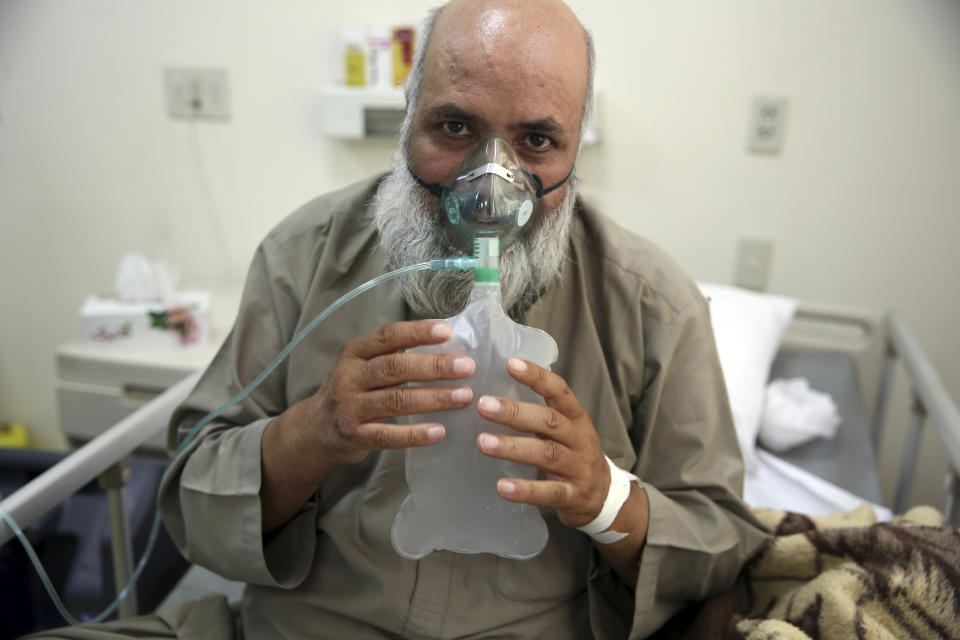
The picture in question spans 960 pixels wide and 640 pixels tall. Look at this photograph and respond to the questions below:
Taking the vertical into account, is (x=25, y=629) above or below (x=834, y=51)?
Result: below

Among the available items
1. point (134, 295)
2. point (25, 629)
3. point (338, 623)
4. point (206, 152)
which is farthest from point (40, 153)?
point (338, 623)

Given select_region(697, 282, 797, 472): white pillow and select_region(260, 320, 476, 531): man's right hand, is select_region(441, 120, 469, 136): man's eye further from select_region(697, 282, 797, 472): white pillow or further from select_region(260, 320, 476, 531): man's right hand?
select_region(697, 282, 797, 472): white pillow

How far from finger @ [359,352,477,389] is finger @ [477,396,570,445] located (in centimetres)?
4

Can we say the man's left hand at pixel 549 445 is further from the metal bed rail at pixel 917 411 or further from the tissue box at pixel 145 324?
the tissue box at pixel 145 324

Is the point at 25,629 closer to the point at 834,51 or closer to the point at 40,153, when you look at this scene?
the point at 40,153

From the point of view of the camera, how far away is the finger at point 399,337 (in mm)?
831

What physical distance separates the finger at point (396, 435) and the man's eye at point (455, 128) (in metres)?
0.44

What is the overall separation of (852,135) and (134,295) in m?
2.03

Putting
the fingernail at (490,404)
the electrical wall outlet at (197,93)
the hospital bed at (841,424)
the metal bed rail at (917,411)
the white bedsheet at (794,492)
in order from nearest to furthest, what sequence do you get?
the fingernail at (490,404) < the hospital bed at (841,424) < the metal bed rail at (917,411) < the white bedsheet at (794,492) < the electrical wall outlet at (197,93)

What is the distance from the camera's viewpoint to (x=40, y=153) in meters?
2.57

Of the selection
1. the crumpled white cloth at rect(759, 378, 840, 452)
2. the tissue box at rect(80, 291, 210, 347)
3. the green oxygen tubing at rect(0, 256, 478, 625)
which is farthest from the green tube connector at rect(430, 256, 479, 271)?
the tissue box at rect(80, 291, 210, 347)

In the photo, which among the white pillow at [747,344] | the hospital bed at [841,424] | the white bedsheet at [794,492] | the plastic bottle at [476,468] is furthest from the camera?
the white pillow at [747,344]

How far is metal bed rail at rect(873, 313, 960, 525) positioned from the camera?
1.40 m

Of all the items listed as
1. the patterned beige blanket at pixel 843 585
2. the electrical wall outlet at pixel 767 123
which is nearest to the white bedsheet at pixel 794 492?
the patterned beige blanket at pixel 843 585
